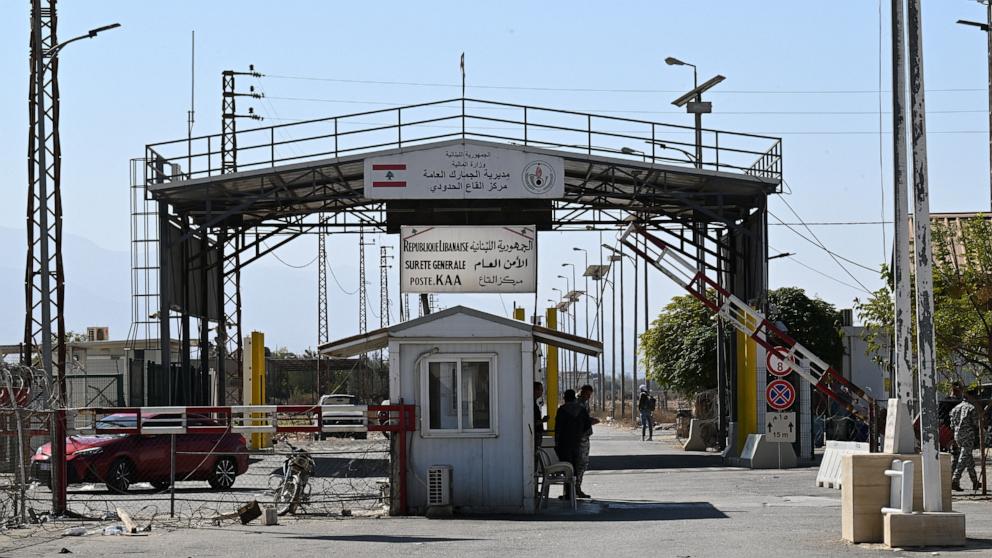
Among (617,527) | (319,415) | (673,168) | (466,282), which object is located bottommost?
(617,527)

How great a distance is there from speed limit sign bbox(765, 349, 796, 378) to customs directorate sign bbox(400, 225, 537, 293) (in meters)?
8.08

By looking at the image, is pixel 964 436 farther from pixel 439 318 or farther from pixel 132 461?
pixel 132 461

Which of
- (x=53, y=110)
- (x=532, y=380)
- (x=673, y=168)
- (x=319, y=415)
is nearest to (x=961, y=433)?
(x=532, y=380)

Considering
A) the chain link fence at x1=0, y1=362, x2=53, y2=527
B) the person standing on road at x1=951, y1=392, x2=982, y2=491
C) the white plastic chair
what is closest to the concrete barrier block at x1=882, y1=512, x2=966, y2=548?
the white plastic chair

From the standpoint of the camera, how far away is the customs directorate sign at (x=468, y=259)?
121ft

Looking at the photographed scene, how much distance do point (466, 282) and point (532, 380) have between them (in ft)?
58.4

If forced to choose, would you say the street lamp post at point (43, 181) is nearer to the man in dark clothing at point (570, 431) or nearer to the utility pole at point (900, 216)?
the man in dark clothing at point (570, 431)

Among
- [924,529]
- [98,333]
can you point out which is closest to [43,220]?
[924,529]

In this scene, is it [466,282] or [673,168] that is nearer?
[673,168]

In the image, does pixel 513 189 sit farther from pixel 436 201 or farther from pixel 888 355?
pixel 888 355

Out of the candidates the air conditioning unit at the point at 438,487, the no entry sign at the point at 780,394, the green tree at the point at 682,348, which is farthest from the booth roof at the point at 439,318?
the green tree at the point at 682,348

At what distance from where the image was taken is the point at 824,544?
15242mm

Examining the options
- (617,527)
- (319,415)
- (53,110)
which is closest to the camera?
(617,527)

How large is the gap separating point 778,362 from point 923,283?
1590 centimetres
